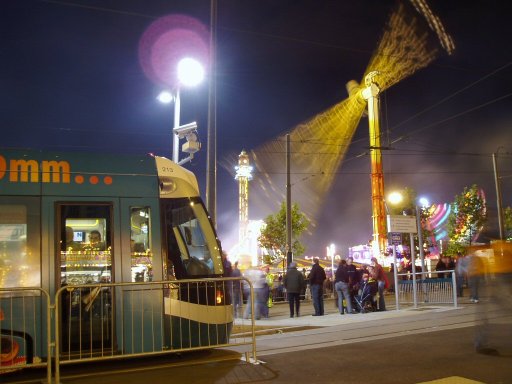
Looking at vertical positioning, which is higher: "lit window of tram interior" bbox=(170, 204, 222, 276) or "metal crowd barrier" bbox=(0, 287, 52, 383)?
"lit window of tram interior" bbox=(170, 204, 222, 276)

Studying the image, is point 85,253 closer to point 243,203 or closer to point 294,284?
point 294,284

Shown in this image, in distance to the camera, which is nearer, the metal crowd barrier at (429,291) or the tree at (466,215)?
the metal crowd barrier at (429,291)

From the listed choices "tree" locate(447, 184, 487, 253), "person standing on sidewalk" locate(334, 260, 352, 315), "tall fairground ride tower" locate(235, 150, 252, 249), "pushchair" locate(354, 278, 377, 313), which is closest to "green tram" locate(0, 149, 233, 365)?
"person standing on sidewalk" locate(334, 260, 352, 315)

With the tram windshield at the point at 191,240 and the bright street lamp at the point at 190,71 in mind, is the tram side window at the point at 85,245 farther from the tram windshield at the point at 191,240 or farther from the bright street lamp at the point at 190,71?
the bright street lamp at the point at 190,71

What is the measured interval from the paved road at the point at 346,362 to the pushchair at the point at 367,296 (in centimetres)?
497

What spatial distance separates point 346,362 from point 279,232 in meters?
43.3

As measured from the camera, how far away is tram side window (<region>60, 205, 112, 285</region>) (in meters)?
7.28

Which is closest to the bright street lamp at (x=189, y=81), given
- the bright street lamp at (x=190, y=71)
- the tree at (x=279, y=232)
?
the bright street lamp at (x=190, y=71)

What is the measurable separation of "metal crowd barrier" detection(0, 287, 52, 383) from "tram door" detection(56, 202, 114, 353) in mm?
282

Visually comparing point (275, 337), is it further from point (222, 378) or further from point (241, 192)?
point (241, 192)

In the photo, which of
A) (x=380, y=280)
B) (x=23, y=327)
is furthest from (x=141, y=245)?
(x=380, y=280)

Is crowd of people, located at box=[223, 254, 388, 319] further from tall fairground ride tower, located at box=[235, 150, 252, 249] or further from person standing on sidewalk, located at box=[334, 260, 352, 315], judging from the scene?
tall fairground ride tower, located at box=[235, 150, 252, 249]

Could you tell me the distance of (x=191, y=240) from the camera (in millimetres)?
8023

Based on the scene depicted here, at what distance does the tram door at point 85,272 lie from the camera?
23.1 feet
